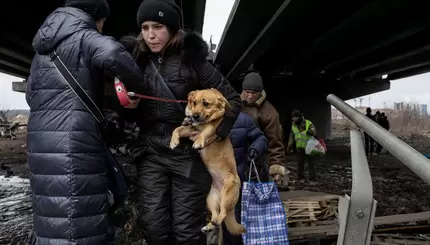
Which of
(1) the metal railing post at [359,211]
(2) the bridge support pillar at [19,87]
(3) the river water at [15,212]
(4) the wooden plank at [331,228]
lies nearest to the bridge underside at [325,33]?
(4) the wooden plank at [331,228]

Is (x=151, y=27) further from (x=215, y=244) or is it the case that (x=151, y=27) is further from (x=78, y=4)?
(x=215, y=244)

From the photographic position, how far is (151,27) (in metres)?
2.55

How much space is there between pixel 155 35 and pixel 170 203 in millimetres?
1205

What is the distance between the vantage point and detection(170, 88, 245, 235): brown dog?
2.38 meters

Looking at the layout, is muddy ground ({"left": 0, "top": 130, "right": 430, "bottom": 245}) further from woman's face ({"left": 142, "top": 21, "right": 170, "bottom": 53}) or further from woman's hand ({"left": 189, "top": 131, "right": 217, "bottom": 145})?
woman's face ({"left": 142, "top": 21, "right": 170, "bottom": 53})

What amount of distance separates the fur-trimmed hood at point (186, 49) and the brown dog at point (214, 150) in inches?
11.4

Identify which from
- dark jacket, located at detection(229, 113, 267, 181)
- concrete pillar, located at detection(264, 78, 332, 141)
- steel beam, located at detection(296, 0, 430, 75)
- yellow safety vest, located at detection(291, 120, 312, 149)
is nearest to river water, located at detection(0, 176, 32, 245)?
dark jacket, located at detection(229, 113, 267, 181)

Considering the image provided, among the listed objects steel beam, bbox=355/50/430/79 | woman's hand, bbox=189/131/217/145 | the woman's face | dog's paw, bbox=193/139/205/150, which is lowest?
dog's paw, bbox=193/139/205/150

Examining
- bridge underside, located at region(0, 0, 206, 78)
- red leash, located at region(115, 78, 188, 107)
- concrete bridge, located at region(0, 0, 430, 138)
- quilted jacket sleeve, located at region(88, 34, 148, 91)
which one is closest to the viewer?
quilted jacket sleeve, located at region(88, 34, 148, 91)

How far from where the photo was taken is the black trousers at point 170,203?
2.55 meters

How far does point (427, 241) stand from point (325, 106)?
18.4 m

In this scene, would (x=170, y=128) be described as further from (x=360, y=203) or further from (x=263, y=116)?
(x=263, y=116)

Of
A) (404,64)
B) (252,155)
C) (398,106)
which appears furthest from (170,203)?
(398,106)

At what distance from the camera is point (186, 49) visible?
259 centimetres
